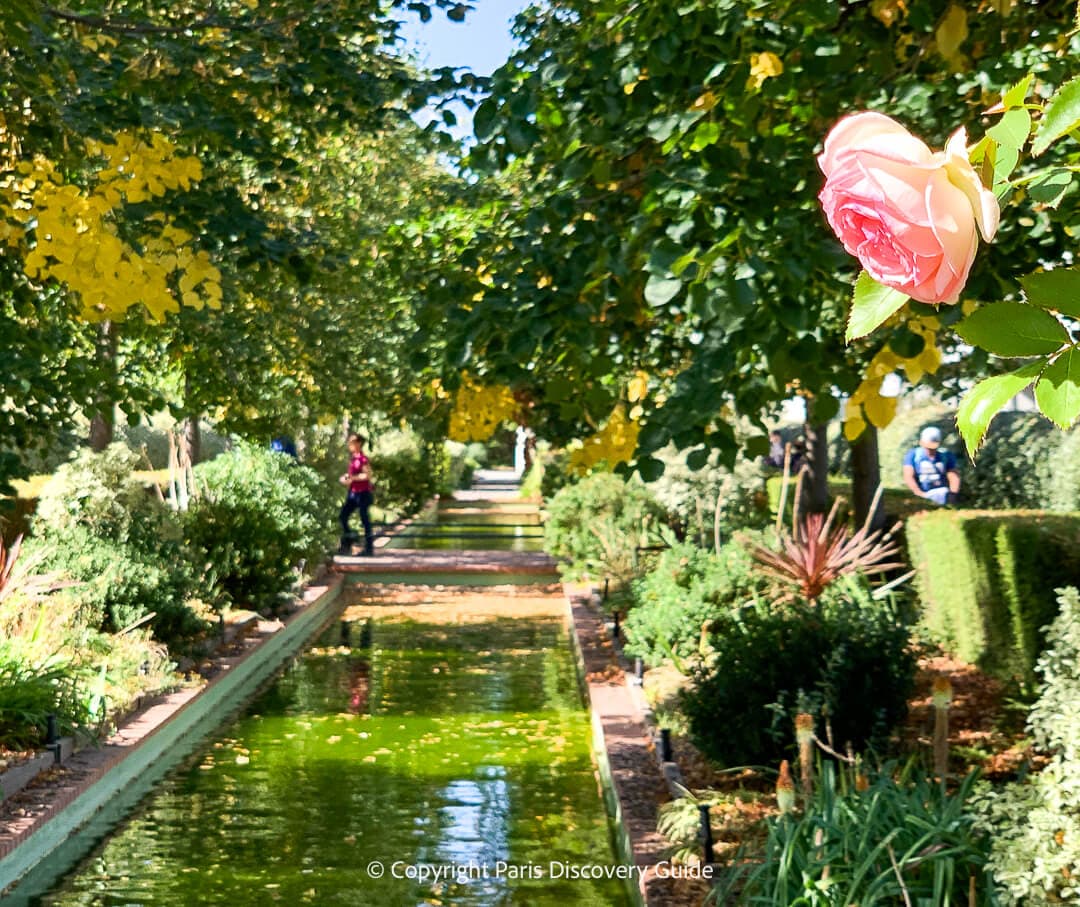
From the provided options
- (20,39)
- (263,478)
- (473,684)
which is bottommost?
(473,684)

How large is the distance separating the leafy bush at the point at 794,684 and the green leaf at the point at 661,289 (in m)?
3.30

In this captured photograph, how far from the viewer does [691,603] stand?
29.3ft

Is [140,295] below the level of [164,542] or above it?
above

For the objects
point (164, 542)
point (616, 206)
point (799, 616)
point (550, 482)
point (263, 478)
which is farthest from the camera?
point (550, 482)

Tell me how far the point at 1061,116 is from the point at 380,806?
696cm

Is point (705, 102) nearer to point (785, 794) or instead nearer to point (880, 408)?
point (880, 408)

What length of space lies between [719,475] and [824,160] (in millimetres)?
16246

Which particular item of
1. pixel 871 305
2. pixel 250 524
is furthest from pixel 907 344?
pixel 250 524

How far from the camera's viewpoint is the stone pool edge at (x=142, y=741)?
6.16 metres

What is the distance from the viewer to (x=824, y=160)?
116cm

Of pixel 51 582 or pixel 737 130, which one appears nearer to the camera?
pixel 737 130

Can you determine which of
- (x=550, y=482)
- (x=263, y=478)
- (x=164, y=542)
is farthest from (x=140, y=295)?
(x=550, y=482)

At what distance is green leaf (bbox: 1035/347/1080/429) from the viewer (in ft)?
3.41

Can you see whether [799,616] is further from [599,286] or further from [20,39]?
[20,39]
